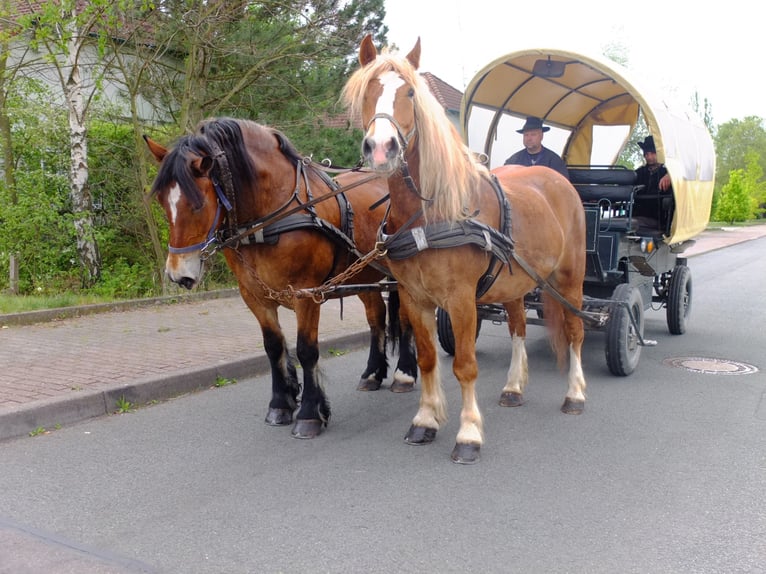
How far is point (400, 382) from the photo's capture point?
5543 mm

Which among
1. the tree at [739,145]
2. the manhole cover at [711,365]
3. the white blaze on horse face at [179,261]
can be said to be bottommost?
the manhole cover at [711,365]

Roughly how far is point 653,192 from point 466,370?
435 cm

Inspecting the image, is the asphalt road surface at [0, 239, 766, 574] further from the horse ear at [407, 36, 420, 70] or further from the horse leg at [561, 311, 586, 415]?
the horse ear at [407, 36, 420, 70]

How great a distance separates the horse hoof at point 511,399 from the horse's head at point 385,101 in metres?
2.46

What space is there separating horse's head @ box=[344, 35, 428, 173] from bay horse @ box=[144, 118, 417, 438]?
83 cm

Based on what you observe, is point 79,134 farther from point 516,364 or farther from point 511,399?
point 511,399

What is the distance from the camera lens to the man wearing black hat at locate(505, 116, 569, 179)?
609 cm

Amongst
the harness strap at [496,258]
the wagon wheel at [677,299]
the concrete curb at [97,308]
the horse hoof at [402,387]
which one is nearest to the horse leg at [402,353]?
the horse hoof at [402,387]

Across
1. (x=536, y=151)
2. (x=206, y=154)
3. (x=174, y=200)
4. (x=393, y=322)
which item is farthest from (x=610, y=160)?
(x=174, y=200)

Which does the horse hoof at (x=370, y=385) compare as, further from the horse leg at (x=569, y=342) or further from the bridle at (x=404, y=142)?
the bridle at (x=404, y=142)

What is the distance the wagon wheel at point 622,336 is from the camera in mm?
5668

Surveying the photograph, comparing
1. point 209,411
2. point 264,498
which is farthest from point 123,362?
point 264,498

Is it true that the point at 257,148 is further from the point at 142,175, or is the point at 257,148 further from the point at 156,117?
the point at 156,117

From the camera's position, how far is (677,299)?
25.0 ft
